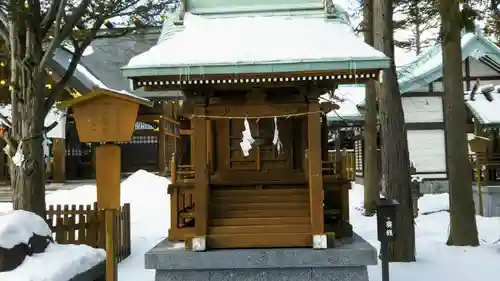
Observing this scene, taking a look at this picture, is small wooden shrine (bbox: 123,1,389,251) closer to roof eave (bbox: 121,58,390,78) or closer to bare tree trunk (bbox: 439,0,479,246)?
roof eave (bbox: 121,58,390,78)

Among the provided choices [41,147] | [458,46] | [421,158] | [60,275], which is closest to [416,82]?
[421,158]

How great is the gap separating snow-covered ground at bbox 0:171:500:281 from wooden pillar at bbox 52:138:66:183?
123 inches

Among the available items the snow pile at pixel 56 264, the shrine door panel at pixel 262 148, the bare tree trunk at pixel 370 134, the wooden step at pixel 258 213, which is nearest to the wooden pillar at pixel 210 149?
the shrine door panel at pixel 262 148

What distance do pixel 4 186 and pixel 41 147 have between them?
15.0 metres

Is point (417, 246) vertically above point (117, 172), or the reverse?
point (117, 172)

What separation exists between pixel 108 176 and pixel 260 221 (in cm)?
293

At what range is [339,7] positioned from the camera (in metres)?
9.34

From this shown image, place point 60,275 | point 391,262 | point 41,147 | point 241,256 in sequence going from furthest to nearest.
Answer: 1. point 391,262
2. point 41,147
3. point 241,256
4. point 60,275

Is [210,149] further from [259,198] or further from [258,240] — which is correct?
[258,240]

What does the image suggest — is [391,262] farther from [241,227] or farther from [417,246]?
[241,227]

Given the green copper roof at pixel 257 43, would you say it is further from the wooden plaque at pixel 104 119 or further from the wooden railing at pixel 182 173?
the wooden railing at pixel 182 173

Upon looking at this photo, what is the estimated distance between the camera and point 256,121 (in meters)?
9.25

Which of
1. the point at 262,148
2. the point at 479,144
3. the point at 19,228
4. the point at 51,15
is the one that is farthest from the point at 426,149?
the point at 19,228

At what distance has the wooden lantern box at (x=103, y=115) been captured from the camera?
653cm
